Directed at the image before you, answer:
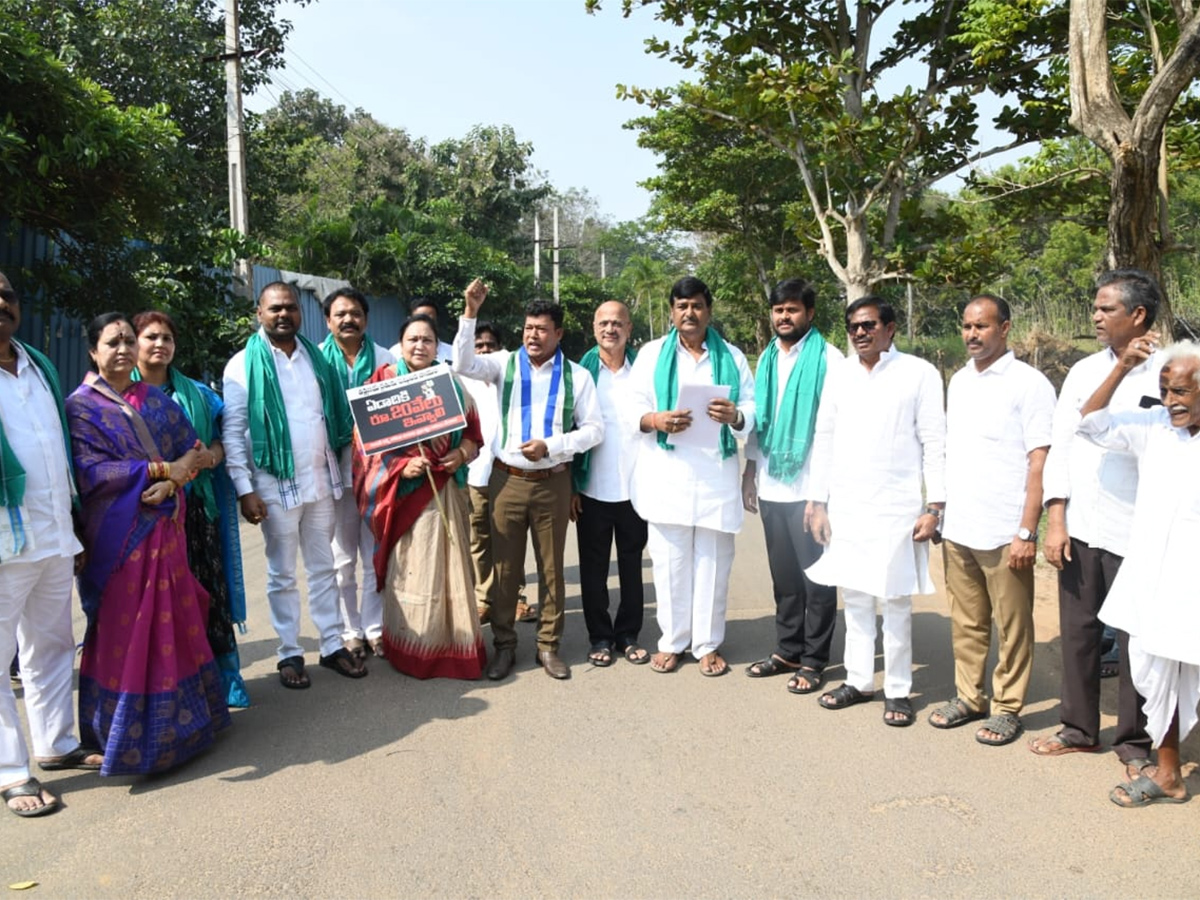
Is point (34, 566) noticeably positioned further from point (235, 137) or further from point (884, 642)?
point (235, 137)

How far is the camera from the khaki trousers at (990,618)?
3.81 metres

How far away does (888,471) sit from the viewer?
4059 millimetres

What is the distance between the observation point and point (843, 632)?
5.41m

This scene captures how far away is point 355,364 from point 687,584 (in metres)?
2.20

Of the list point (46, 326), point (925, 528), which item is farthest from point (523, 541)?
point (46, 326)

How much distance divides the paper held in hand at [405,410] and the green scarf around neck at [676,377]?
1049 millimetres

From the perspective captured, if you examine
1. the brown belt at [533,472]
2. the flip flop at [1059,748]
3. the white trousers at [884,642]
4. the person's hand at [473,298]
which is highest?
the person's hand at [473,298]

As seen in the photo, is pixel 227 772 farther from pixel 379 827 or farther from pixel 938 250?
pixel 938 250

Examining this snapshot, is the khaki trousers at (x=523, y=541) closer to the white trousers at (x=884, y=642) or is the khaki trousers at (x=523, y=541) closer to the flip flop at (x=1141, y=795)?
the white trousers at (x=884, y=642)

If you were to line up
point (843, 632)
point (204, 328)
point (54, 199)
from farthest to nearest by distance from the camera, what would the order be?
point (204, 328)
point (54, 199)
point (843, 632)

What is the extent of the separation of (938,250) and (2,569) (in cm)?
1127

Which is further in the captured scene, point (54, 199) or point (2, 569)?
point (54, 199)

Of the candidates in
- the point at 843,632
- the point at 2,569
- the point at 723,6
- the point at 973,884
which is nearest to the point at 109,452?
the point at 2,569

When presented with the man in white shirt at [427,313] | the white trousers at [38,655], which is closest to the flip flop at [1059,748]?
the man in white shirt at [427,313]
